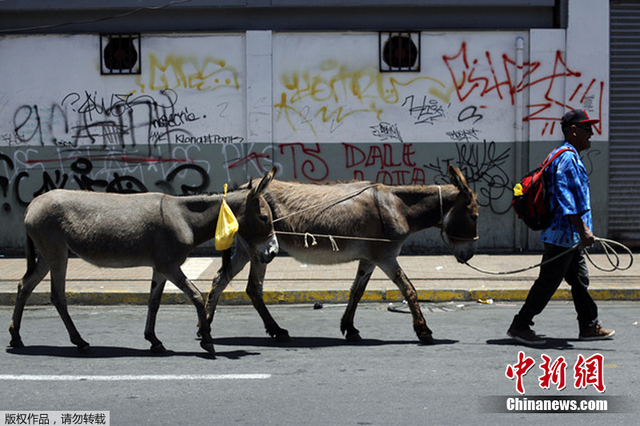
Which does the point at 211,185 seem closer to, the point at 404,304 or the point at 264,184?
the point at 404,304

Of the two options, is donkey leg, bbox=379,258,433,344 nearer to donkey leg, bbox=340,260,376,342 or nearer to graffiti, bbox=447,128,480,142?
donkey leg, bbox=340,260,376,342

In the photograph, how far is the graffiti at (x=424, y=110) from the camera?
13203 mm

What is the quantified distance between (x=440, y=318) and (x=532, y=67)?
606 cm

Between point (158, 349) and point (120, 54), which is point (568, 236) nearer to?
point (158, 349)

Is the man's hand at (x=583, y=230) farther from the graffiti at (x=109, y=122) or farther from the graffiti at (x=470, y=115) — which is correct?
the graffiti at (x=109, y=122)

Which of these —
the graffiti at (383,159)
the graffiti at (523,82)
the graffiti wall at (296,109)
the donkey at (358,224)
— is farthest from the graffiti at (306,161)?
the donkey at (358,224)

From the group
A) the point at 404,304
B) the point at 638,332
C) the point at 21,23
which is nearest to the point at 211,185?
the point at 21,23

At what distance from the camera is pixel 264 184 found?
683cm

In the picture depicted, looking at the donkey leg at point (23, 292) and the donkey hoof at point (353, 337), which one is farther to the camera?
the donkey hoof at point (353, 337)

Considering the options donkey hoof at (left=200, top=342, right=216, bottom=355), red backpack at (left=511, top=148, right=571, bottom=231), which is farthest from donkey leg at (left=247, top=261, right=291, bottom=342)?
red backpack at (left=511, top=148, right=571, bottom=231)

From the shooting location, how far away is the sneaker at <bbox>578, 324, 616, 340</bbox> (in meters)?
7.21

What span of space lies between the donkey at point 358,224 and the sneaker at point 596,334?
1.25 meters

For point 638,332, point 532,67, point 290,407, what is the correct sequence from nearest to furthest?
1. point 290,407
2. point 638,332
3. point 532,67

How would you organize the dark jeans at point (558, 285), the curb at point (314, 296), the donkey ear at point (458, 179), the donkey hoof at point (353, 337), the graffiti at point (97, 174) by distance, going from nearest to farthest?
the dark jeans at point (558, 285) → the donkey ear at point (458, 179) → the donkey hoof at point (353, 337) → the curb at point (314, 296) → the graffiti at point (97, 174)
